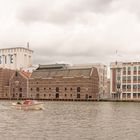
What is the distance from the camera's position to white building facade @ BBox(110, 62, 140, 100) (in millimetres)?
173625

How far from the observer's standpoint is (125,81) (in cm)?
17650

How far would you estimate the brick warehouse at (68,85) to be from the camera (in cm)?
18600

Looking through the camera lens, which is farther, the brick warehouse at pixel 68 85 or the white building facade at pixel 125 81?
the brick warehouse at pixel 68 85

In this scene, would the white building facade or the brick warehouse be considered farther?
the brick warehouse

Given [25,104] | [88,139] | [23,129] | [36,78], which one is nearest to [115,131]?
[88,139]

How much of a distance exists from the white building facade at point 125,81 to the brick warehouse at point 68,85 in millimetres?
12740

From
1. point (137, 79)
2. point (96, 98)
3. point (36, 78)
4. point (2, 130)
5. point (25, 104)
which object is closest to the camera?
point (2, 130)

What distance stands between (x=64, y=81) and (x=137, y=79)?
39.3m

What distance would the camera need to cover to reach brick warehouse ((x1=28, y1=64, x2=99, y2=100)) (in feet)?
610

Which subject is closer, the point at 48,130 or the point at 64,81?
the point at 48,130

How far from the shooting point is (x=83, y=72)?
188625 millimetres

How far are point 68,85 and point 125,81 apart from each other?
31.3m

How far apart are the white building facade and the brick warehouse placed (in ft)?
41.8

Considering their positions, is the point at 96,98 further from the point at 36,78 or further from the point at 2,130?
the point at 2,130
